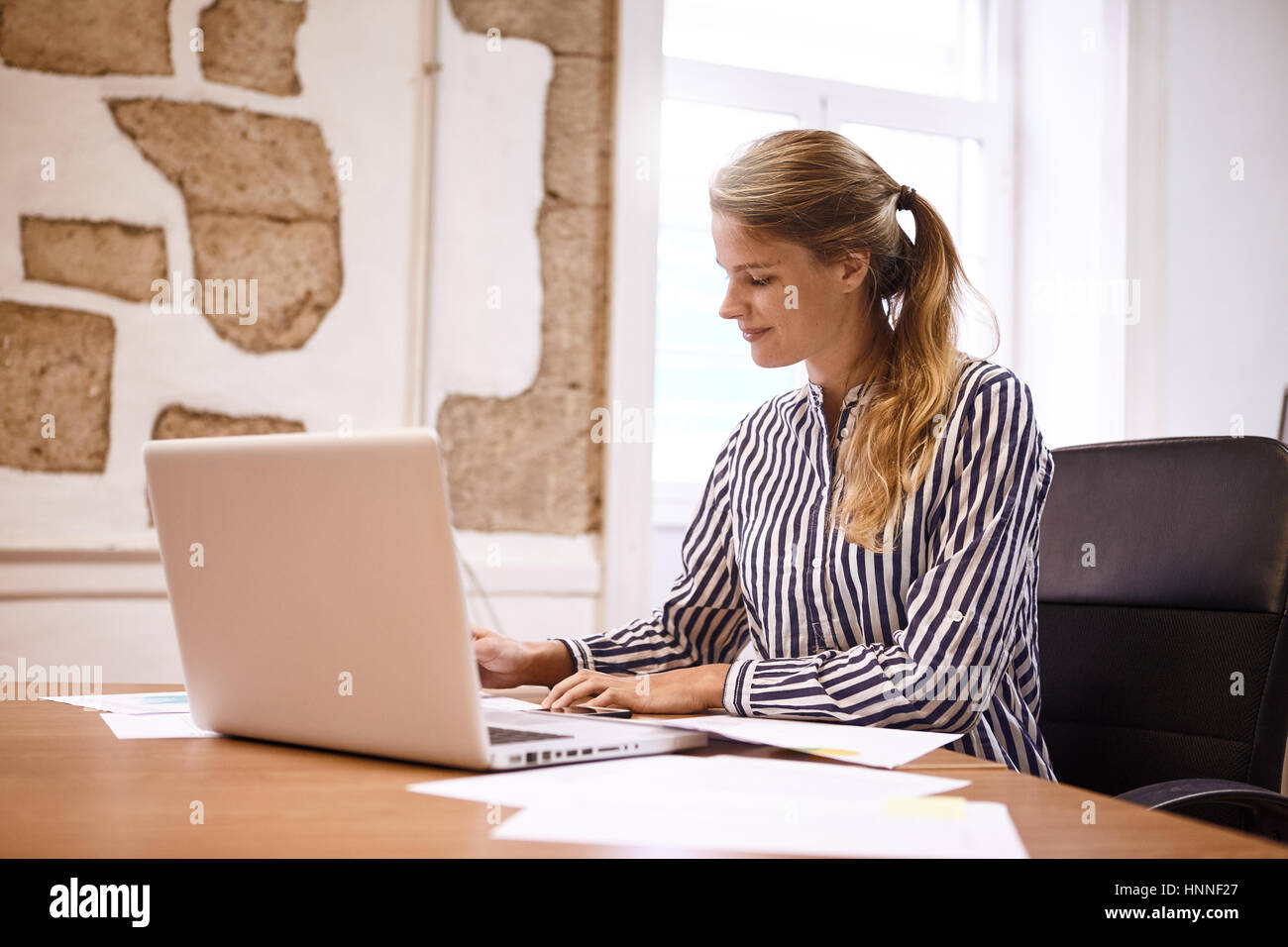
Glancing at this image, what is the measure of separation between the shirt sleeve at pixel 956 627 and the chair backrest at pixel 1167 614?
17cm

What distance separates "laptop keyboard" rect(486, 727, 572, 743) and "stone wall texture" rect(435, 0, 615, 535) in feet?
4.56

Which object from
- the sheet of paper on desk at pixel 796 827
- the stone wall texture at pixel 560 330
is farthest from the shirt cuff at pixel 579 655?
the stone wall texture at pixel 560 330

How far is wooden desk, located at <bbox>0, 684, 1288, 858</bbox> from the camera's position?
1.94 ft

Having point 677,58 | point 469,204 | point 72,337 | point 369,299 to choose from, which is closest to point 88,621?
point 72,337

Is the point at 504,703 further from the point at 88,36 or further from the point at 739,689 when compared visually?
the point at 88,36

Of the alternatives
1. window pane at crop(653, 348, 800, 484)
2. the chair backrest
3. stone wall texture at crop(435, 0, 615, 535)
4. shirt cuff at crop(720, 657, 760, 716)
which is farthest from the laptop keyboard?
window pane at crop(653, 348, 800, 484)

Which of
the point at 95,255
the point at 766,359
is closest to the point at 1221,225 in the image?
the point at 766,359

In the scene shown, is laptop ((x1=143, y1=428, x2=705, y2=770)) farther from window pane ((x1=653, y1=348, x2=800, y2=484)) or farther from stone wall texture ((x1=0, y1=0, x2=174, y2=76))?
window pane ((x1=653, y1=348, x2=800, y2=484))

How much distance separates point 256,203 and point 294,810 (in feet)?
5.74

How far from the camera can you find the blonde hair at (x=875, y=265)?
1291mm

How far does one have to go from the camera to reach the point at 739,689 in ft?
3.71

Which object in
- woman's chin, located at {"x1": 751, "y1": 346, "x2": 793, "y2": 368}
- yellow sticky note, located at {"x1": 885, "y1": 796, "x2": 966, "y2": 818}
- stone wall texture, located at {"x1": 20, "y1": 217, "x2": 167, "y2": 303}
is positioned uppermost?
stone wall texture, located at {"x1": 20, "y1": 217, "x2": 167, "y2": 303}
